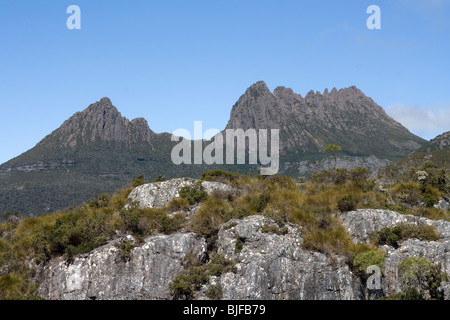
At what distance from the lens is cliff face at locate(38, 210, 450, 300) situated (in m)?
23.2

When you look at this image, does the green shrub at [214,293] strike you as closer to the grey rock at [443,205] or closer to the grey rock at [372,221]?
the grey rock at [372,221]

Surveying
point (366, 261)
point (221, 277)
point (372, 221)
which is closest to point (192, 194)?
point (221, 277)

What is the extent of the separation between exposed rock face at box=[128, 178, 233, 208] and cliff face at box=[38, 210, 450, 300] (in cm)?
540

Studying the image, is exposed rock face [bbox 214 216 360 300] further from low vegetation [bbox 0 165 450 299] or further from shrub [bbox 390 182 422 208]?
shrub [bbox 390 182 422 208]

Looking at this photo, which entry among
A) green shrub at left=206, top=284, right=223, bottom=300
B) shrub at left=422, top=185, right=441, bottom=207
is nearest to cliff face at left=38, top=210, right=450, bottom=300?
green shrub at left=206, top=284, right=223, bottom=300

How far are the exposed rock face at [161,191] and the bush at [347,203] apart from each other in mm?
8312

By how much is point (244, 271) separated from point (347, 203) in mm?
9058

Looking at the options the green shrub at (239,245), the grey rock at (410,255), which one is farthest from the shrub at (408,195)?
the green shrub at (239,245)

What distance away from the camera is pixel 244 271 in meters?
23.5

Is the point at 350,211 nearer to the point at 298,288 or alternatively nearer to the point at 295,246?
the point at 295,246

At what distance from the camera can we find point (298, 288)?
23.4 metres

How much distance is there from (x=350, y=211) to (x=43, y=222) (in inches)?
834
